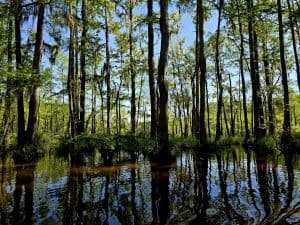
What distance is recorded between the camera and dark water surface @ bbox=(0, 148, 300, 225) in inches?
209

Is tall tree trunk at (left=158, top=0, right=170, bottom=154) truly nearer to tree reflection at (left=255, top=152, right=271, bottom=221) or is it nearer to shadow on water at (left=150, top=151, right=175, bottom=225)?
shadow on water at (left=150, top=151, right=175, bottom=225)

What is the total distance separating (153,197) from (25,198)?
2.84 meters

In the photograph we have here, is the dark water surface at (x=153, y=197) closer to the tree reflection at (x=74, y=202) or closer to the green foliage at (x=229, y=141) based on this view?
the tree reflection at (x=74, y=202)

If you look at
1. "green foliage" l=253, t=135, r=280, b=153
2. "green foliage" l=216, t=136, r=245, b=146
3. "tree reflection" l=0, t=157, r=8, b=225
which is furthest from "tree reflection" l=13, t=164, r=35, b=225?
"green foliage" l=216, t=136, r=245, b=146

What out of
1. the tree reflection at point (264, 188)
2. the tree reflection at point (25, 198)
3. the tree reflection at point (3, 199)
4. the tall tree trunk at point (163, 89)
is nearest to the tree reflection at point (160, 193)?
the tall tree trunk at point (163, 89)

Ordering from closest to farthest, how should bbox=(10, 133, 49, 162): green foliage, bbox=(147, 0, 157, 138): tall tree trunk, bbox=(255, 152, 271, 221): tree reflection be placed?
bbox=(255, 152, 271, 221): tree reflection < bbox=(10, 133, 49, 162): green foliage < bbox=(147, 0, 157, 138): tall tree trunk

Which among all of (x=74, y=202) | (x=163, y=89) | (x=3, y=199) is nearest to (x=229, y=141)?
(x=163, y=89)

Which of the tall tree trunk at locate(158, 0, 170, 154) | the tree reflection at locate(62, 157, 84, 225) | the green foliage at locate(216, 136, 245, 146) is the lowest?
the tree reflection at locate(62, 157, 84, 225)

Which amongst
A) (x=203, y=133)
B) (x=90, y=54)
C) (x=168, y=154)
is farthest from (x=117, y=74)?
(x=168, y=154)

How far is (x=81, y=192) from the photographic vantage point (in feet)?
24.7

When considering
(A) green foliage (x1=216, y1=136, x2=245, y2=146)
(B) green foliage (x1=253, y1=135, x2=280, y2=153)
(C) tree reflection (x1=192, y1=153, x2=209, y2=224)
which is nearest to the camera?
(C) tree reflection (x1=192, y1=153, x2=209, y2=224)

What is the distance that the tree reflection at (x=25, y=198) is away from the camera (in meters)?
5.47

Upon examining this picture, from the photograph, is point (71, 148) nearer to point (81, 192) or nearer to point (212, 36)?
point (81, 192)

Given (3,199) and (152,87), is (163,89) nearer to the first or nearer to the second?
(152,87)
